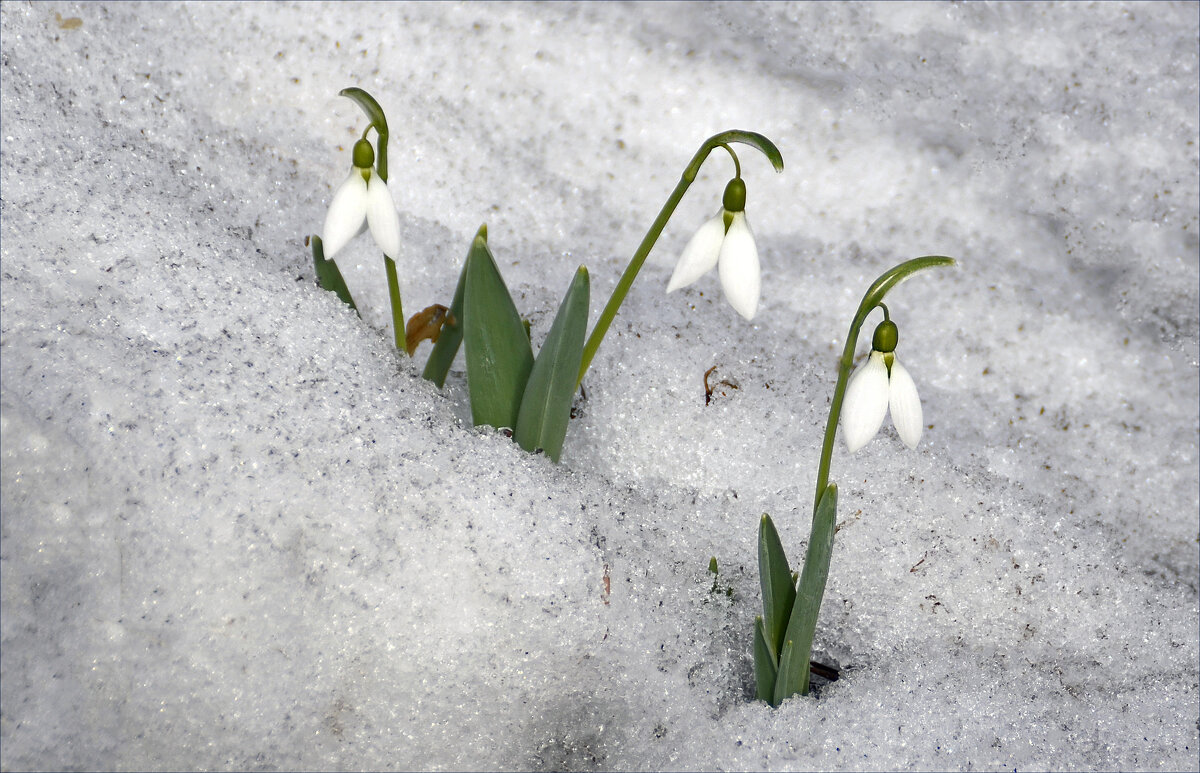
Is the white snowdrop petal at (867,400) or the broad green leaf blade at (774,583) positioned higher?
the white snowdrop petal at (867,400)

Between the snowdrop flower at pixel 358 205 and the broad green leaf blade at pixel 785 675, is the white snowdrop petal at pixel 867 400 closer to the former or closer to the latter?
the broad green leaf blade at pixel 785 675

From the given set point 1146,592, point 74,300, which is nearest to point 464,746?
point 74,300

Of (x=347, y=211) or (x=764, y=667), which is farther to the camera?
(x=764, y=667)

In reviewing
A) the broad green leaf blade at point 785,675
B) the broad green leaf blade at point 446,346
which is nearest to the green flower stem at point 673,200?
the broad green leaf blade at point 446,346

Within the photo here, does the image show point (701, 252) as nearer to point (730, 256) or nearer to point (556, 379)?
point (730, 256)

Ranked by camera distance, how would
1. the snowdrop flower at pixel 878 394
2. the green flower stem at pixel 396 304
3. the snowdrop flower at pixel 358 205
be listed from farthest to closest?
the green flower stem at pixel 396 304
the snowdrop flower at pixel 358 205
the snowdrop flower at pixel 878 394

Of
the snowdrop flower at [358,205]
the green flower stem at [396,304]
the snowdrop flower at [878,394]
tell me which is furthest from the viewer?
the green flower stem at [396,304]

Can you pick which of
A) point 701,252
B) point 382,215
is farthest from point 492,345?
point 701,252
